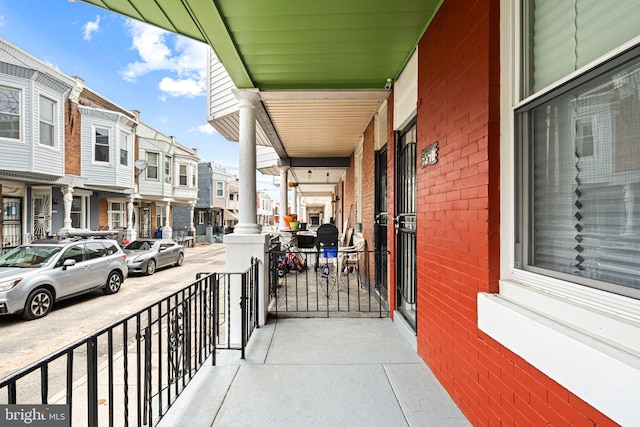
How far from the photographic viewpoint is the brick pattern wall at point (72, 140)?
428 inches

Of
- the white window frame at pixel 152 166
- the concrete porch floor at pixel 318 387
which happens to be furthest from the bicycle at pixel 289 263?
the white window frame at pixel 152 166

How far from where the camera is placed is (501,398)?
1.60 meters

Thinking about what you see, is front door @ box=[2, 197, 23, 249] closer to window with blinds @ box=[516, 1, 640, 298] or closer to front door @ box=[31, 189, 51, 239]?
front door @ box=[31, 189, 51, 239]

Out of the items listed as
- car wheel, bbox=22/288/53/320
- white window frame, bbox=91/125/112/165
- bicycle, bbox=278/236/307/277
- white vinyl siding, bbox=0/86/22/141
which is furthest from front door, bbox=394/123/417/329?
white window frame, bbox=91/125/112/165

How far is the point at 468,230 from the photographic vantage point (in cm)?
191

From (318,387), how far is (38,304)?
20.2 ft

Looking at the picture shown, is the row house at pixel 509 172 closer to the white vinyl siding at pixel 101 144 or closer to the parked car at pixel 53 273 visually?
the parked car at pixel 53 273

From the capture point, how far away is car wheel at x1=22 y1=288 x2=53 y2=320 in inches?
214

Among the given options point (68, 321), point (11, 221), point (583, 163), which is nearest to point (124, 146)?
point (11, 221)

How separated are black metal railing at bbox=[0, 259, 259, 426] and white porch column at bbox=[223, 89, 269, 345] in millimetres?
79

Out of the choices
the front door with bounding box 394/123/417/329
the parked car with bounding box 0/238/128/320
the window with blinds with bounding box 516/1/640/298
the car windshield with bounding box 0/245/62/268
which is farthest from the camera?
the car windshield with bounding box 0/245/62/268

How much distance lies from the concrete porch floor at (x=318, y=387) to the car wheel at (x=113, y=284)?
6127 mm

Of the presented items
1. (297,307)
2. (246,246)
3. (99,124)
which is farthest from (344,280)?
(99,124)

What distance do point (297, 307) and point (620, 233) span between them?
364 cm
